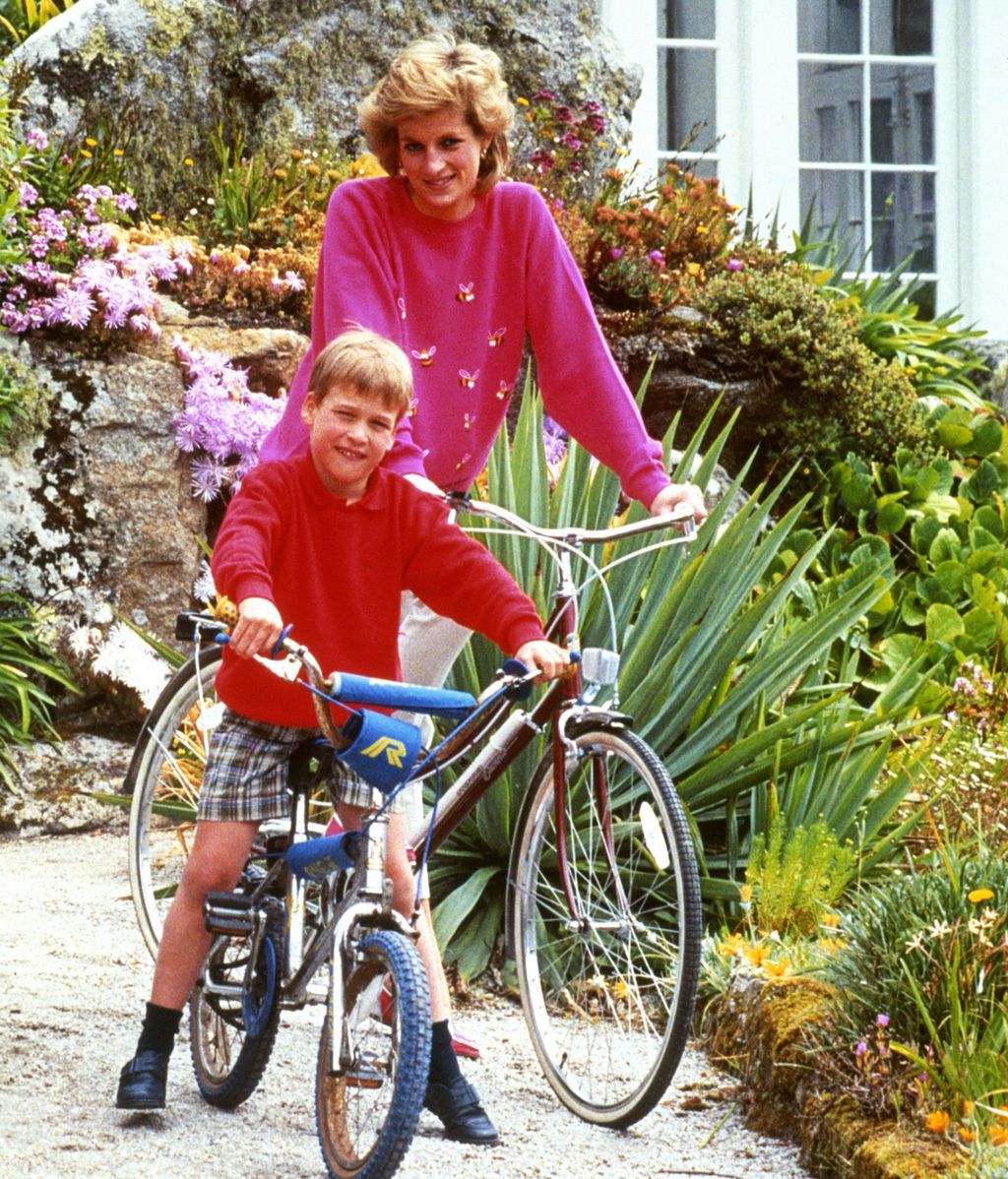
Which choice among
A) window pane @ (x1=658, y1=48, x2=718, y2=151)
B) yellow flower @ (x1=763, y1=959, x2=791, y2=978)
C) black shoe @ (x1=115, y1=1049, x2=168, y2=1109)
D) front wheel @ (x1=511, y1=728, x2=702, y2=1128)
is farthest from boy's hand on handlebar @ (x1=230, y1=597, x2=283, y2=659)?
window pane @ (x1=658, y1=48, x2=718, y2=151)

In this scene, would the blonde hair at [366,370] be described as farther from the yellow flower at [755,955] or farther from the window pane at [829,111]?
the window pane at [829,111]

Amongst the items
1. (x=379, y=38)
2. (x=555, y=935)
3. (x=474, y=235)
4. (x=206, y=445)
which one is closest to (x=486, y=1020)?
(x=555, y=935)

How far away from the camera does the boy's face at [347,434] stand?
106 inches

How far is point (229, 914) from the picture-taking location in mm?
2758

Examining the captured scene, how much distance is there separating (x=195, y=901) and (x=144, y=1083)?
304 millimetres

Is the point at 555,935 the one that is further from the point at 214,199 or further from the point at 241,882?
the point at 214,199

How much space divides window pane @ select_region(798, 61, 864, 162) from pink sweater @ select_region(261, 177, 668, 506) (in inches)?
244

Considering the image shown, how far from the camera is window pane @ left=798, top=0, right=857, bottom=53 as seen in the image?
898 cm

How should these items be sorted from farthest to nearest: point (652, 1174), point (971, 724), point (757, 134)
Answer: point (757, 134)
point (971, 724)
point (652, 1174)

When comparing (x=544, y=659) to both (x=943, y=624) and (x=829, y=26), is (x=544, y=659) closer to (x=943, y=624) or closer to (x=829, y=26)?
(x=943, y=624)

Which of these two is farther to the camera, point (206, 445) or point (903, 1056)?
point (206, 445)

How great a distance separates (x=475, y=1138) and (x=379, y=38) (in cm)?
584

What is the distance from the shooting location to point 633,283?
7004 mm

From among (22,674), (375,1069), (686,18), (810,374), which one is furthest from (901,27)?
(375,1069)
